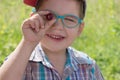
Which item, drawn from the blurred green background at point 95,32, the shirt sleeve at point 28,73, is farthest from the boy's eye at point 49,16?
the blurred green background at point 95,32

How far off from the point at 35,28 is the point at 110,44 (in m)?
3.40

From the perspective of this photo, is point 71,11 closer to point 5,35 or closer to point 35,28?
point 35,28

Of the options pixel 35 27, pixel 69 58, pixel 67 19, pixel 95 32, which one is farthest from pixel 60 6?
pixel 95 32

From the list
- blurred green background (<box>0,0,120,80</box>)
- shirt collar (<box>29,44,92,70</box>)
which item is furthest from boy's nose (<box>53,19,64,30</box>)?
blurred green background (<box>0,0,120,80</box>)

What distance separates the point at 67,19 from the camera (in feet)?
9.14

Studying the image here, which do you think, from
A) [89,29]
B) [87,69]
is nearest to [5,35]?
[89,29]

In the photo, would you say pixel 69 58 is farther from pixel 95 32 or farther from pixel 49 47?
→ pixel 95 32

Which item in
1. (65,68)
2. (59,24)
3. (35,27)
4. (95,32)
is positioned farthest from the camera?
(95,32)

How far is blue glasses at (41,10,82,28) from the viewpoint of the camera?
2.72 metres

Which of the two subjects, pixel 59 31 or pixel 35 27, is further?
pixel 59 31

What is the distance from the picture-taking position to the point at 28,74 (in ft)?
9.05

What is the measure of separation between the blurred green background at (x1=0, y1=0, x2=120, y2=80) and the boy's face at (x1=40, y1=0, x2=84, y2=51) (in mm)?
2034

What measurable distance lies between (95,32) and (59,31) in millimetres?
3675

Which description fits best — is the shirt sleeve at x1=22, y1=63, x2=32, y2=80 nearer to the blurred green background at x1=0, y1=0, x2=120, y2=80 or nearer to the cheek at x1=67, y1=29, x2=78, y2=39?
the cheek at x1=67, y1=29, x2=78, y2=39
